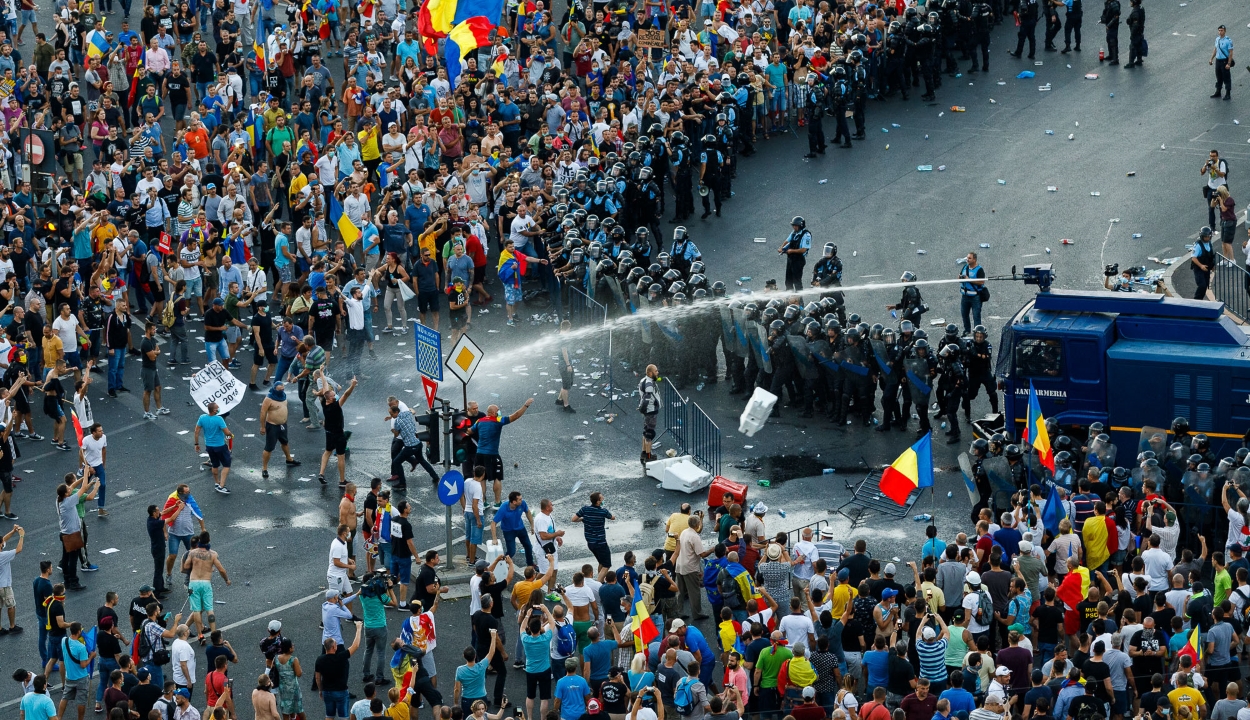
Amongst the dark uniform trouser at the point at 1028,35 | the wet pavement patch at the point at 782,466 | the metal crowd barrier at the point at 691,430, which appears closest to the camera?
the wet pavement patch at the point at 782,466

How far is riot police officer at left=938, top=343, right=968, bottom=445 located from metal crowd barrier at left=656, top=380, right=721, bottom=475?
3.50m

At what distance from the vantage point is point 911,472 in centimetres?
2555

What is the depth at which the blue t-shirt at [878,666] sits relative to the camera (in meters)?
20.5

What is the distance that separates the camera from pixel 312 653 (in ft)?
77.0

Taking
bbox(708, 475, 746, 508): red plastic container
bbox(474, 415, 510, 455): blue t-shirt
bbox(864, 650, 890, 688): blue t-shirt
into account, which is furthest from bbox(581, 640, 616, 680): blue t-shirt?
bbox(474, 415, 510, 455): blue t-shirt

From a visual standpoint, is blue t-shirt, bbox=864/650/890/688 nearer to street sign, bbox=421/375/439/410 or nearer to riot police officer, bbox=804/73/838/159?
Result: street sign, bbox=421/375/439/410

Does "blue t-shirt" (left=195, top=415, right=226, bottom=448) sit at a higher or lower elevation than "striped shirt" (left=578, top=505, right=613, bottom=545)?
higher

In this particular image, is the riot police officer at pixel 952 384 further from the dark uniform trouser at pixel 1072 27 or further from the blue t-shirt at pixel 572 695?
the dark uniform trouser at pixel 1072 27

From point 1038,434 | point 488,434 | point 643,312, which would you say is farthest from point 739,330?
point 1038,434

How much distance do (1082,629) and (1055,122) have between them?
21.0m

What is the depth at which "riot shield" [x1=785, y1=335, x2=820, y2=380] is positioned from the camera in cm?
2983

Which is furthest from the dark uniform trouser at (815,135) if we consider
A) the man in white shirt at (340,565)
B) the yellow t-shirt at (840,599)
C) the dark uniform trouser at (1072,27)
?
the yellow t-shirt at (840,599)

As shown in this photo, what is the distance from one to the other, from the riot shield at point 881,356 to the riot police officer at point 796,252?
4675 millimetres

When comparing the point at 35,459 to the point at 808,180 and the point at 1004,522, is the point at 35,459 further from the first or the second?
the point at 808,180
